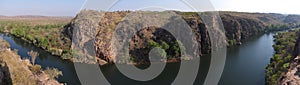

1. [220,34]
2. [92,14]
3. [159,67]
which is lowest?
[159,67]

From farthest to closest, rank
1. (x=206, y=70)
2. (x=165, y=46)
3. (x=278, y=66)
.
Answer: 1. (x=165, y=46)
2. (x=206, y=70)
3. (x=278, y=66)

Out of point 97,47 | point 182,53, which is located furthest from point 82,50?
point 182,53

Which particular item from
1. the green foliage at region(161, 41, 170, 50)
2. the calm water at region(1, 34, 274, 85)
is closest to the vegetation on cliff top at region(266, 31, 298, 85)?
the calm water at region(1, 34, 274, 85)

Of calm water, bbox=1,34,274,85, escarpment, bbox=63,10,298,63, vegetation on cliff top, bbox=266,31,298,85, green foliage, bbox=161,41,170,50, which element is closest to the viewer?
vegetation on cliff top, bbox=266,31,298,85

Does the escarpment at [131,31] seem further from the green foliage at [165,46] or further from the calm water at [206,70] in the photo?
the calm water at [206,70]

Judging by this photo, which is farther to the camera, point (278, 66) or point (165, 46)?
point (165, 46)

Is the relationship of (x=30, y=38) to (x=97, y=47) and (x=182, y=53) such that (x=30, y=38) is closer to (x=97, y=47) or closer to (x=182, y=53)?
(x=97, y=47)

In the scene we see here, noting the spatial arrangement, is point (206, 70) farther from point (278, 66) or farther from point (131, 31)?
point (131, 31)

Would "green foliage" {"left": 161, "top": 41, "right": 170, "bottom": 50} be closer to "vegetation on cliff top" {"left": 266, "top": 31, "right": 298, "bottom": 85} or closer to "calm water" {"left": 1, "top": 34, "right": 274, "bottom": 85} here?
"calm water" {"left": 1, "top": 34, "right": 274, "bottom": 85}

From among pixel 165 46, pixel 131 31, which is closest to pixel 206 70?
pixel 165 46

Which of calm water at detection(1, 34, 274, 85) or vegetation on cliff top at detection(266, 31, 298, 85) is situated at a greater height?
vegetation on cliff top at detection(266, 31, 298, 85)

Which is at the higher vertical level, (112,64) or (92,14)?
(92,14)
